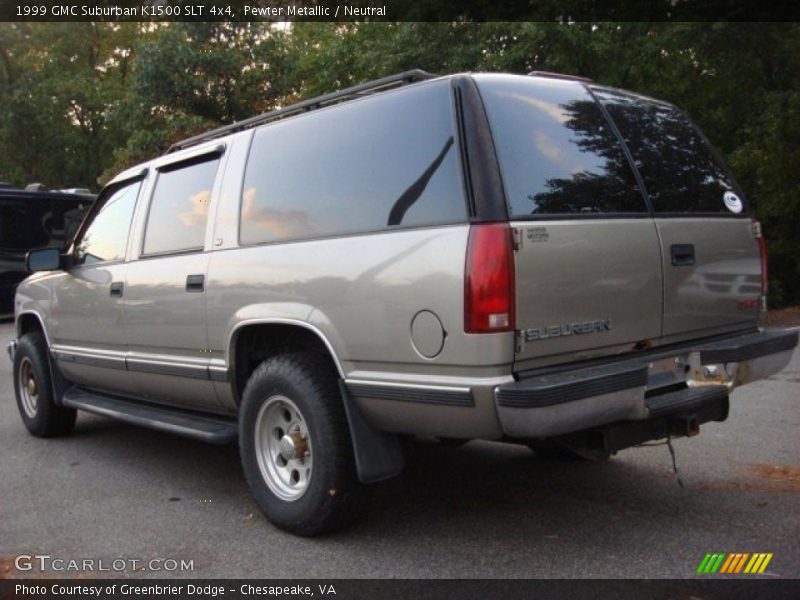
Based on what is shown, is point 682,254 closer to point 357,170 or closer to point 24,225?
point 357,170

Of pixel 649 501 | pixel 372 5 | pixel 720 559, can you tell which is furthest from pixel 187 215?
pixel 372 5

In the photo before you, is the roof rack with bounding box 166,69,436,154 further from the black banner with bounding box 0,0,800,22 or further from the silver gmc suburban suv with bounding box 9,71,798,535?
the black banner with bounding box 0,0,800,22

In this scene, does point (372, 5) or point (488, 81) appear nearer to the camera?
point (488, 81)

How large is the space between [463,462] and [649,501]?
131 centimetres

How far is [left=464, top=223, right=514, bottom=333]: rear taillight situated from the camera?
319 cm

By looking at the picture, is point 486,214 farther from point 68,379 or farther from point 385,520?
point 68,379

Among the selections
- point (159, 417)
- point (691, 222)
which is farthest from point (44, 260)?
point (691, 222)

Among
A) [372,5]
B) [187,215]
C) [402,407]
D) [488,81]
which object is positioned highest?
[372,5]

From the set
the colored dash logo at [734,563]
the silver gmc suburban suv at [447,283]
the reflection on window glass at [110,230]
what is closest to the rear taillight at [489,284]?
the silver gmc suburban suv at [447,283]

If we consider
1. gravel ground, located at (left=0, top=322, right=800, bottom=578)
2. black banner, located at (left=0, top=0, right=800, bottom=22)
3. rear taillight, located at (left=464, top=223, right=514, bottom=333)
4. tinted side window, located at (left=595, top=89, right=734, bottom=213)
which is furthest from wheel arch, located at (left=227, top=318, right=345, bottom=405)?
black banner, located at (left=0, top=0, right=800, bottom=22)

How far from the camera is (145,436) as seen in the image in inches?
254

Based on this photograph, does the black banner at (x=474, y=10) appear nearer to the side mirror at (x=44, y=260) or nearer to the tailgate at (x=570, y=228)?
the side mirror at (x=44, y=260)

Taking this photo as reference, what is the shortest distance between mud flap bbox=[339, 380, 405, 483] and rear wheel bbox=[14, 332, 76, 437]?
11.6 ft

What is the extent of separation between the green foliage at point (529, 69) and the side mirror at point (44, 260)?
857cm
